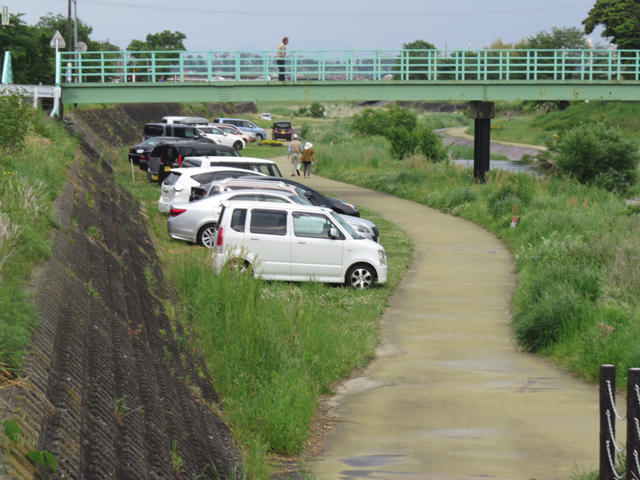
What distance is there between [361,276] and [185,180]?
8087mm

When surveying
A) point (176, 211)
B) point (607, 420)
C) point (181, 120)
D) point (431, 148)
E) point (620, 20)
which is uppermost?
point (620, 20)

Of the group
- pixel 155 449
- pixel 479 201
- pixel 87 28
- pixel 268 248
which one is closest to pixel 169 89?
pixel 479 201

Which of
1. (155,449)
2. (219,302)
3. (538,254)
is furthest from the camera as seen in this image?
(538,254)

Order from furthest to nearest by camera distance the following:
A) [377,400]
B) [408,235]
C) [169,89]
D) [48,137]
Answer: [169,89]
[408,235]
[48,137]
[377,400]

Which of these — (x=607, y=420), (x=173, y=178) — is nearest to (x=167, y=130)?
(x=173, y=178)

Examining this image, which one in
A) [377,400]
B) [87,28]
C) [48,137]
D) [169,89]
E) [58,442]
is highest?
[87,28]

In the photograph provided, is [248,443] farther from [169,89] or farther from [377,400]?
[169,89]

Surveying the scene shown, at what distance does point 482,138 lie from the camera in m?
34.6

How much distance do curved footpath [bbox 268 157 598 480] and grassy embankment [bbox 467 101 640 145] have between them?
171 ft

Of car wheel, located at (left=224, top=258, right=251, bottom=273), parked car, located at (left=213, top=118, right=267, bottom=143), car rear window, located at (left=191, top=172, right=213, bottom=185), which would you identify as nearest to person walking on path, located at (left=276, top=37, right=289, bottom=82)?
car rear window, located at (left=191, top=172, right=213, bottom=185)

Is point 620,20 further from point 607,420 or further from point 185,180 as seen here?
point 607,420

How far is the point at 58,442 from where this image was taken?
4535 millimetres

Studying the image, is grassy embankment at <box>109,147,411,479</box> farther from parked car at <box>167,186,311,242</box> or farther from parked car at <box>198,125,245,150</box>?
parked car at <box>198,125,245,150</box>

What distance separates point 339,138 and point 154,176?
2785cm
